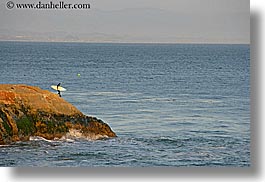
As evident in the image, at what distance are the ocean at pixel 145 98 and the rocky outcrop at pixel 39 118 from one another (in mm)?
31

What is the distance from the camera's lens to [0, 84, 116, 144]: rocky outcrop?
5.14 meters

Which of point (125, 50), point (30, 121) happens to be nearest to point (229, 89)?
point (125, 50)

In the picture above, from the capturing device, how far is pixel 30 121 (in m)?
5.16

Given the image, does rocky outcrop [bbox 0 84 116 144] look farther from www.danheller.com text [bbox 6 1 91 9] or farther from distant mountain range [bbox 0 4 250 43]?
www.danheller.com text [bbox 6 1 91 9]

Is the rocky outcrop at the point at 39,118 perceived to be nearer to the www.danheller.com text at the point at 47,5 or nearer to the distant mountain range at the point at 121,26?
the distant mountain range at the point at 121,26

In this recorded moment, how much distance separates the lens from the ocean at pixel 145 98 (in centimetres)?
513

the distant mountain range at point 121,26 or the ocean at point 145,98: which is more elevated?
the distant mountain range at point 121,26

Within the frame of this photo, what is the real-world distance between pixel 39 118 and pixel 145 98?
47cm

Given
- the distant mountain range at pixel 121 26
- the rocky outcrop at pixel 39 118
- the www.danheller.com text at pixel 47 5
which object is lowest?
the rocky outcrop at pixel 39 118

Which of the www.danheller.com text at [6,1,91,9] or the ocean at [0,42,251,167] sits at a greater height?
the www.danheller.com text at [6,1,91,9]

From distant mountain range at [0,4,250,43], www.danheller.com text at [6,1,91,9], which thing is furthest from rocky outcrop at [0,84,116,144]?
www.danheller.com text at [6,1,91,9]

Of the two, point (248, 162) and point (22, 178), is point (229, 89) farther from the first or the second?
point (22, 178)

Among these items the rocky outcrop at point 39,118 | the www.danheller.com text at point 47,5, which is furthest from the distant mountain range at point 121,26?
the rocky outcrop at point 39,118

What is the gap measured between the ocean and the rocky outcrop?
0.10ft
